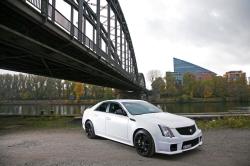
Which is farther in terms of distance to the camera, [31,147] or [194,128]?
[31,147]

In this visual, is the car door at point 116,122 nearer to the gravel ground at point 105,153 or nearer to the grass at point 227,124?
the gravel ground at point 105,153

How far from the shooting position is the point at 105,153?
7273 mm

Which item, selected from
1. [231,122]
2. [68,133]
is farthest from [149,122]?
[231,122]

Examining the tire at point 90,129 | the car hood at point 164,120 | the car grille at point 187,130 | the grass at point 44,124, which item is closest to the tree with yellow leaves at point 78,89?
the grass at point 44,124

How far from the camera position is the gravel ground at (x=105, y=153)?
6.31 meters

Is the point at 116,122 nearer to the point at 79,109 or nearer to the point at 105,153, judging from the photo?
the point at 105,153

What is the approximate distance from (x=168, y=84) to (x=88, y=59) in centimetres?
8516

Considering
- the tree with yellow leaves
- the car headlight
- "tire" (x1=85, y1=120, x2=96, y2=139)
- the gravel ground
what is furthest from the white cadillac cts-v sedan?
the tree with yellow leaves

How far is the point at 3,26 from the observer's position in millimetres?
10070

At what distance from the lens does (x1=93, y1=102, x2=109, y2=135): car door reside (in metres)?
8.98

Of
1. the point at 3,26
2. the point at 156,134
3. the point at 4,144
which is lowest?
the point at 4,144

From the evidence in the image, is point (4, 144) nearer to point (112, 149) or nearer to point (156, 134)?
point (112, 149)

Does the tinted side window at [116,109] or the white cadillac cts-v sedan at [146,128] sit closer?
the white cadillac cts-v sedan at [146,128]

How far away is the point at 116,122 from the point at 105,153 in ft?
3.87
